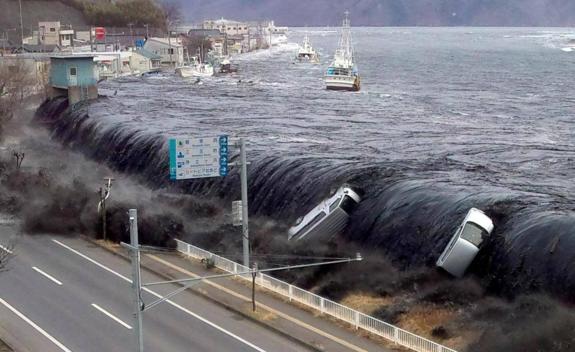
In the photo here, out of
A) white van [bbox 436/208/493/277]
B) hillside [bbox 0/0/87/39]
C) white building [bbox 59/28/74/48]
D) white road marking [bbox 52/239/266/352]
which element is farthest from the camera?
hillside [bbox 0/0/87/39]

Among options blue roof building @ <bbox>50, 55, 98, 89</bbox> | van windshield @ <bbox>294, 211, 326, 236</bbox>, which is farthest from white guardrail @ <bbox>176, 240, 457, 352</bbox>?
blue roof building @ <bbox>50, 55, 98, 89</bbox>

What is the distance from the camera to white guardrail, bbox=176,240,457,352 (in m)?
21.2

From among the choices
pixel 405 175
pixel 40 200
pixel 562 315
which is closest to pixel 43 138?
pixel 40 200

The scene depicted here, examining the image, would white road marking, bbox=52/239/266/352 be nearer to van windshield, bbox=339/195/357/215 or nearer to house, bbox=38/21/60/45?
van windshield, bbox=339/195/357/215

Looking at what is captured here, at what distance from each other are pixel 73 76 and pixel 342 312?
46923mm

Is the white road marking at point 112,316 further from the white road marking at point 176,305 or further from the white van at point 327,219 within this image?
the white van at point 327,219

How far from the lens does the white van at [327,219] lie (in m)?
31.5

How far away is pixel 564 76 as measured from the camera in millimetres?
105625

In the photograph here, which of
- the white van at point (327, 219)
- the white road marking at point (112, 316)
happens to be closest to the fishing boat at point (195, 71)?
the white van at point (327, 219)

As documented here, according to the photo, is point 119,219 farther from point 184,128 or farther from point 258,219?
point 184,128

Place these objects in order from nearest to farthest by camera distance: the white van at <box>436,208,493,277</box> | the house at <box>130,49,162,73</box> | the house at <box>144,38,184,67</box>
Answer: the white van at <box>436,208,493,277</box> → the house at <box>130,49,162,73</box> → the house at <box>144,38,184,67</box>

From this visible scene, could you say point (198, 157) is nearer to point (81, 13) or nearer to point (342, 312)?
point (342, 312)

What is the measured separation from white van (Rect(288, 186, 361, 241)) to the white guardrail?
4180 millimetres

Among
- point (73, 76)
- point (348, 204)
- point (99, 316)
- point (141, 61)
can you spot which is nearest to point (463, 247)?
point (348, 204)
